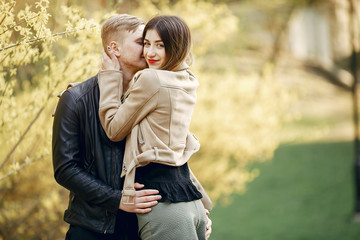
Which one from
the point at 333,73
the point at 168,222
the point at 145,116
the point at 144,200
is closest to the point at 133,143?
the point at 145,116

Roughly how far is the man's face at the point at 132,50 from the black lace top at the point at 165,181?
0.51 m

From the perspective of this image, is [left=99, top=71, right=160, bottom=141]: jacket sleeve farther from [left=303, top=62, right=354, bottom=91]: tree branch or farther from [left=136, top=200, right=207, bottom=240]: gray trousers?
[left=303, top=62, right=354, bottom=91]: tree branch

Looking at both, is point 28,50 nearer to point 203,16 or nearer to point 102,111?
point 102,111

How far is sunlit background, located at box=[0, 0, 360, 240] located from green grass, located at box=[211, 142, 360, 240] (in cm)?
2

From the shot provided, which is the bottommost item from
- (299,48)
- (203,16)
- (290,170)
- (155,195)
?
(290,170)

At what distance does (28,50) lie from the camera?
2.50 meters

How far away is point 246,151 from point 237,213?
2.71 metres

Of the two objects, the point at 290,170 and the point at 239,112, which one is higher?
the point at 239,112

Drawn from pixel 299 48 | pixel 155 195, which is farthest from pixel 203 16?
pixel 299 48

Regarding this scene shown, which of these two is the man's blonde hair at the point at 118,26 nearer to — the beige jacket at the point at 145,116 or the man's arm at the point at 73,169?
the beige jacket at the point at 145,116

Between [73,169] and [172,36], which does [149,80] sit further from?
[73,169]

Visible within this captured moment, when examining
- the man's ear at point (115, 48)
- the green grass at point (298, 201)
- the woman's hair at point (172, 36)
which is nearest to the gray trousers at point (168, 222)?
the woman's hair at point (172, 36)

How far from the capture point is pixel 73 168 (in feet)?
7.13

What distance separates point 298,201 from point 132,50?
7.16 metres
